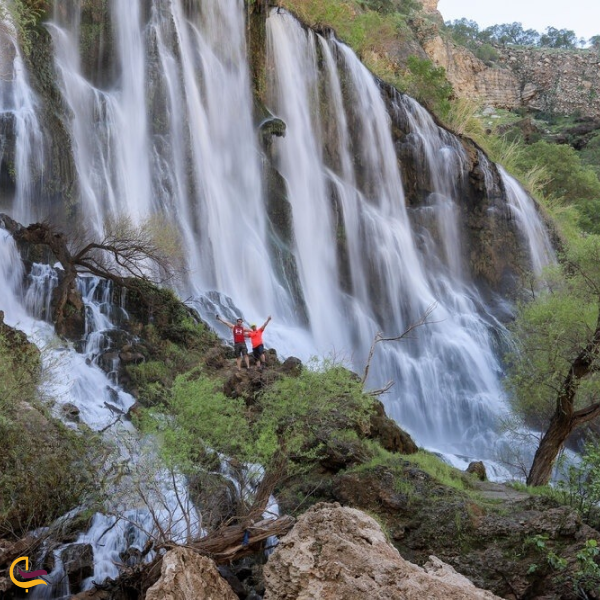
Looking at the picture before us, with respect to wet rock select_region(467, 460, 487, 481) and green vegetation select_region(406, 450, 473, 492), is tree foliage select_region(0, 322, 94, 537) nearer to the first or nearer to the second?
green vegetation select_region(406, 450, 473, 492)

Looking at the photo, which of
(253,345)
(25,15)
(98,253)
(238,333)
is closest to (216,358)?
(238,333)

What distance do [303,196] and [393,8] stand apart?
28987mm

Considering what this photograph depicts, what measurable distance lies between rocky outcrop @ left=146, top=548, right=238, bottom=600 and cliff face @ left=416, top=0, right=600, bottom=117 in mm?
55067

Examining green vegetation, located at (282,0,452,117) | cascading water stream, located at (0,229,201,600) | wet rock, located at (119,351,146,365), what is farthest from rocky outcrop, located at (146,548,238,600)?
green vegetation, located at (282,0,452,117)

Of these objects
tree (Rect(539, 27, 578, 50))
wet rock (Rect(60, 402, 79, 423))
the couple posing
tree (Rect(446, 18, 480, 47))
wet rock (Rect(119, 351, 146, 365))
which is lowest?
wet rock (Rect(60, 402, 79, 423))

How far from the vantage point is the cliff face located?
59.6 metres

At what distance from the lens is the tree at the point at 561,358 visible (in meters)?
14.2

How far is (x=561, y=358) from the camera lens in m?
15.3

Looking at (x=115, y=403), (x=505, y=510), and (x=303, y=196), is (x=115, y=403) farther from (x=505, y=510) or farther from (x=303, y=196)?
(x=303, y=196)

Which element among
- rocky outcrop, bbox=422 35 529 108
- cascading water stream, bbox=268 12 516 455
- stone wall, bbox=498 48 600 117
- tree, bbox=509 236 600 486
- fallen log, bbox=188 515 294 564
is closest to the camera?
fallen log, bbox=188 515 294 564

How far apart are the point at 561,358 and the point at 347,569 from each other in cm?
1107

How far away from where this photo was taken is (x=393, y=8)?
49.5m

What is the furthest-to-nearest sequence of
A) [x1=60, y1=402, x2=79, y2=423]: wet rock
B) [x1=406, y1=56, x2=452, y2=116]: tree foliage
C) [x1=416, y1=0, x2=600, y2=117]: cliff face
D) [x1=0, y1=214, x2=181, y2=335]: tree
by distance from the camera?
1. [x1=416, y1=0, x2=600, y2=117]: cliff face
2. [x1=406, y1=56, x2=452, y2=116]: tree foliage
3. [x1=0, y1=214, x2=181, y2=335]: tree
4. [x1=60, y1=402, x2=79, y2=423]: wet rock

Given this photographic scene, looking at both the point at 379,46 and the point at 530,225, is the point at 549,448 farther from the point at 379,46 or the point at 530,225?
the point at 379,46
